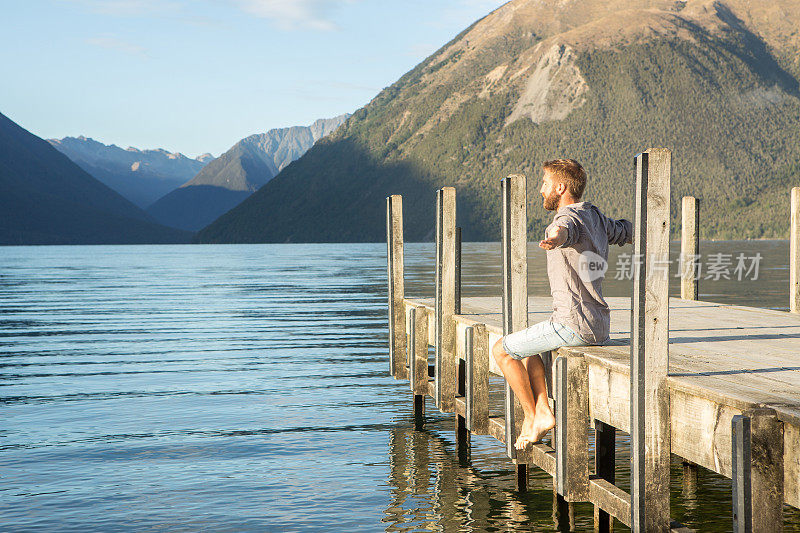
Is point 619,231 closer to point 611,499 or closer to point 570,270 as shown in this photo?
point 570,270

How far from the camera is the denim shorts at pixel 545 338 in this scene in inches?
274

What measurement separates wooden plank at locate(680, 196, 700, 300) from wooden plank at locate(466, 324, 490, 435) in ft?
18.2

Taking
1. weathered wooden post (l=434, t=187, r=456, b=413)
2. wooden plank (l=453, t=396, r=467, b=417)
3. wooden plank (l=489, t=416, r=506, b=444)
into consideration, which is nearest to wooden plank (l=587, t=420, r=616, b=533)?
wooden plank (l=489, t=416, r=506, b=444)

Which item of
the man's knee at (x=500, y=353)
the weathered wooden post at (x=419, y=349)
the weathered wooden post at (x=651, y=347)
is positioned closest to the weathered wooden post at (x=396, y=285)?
the weathered wooden post at (x=419, y=349)

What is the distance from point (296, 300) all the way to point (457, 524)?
30.0 meters

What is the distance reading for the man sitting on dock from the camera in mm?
6672

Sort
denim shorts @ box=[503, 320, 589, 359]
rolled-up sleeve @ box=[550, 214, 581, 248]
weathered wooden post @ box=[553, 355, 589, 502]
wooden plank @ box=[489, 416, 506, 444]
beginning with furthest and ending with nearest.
A: 1. wooden plank @ box=[489, 416, 506, 444]
2. weathered wooden post @ box=[553, 355, 589, 502]
3. denim shorts @ box=[503, 320, 589, 359]
4. rolled-up sleeve @ box=[550, 214, 581, 248]

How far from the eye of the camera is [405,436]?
12969mm

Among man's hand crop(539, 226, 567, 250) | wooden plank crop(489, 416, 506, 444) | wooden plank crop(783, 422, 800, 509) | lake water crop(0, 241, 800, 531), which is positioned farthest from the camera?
wooden plank crop(489, 416, 506, 444)

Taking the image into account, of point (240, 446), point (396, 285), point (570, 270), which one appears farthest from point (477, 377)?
point (396, 285)

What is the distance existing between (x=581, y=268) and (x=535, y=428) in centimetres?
170

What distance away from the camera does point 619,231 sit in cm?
716

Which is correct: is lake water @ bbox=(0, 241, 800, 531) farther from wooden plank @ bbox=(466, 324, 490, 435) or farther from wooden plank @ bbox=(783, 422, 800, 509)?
wooden plank @ bbox=(783, 422, 800, 509)

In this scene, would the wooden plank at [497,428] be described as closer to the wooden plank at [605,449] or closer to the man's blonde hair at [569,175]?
the wooden plank at [605,449]
